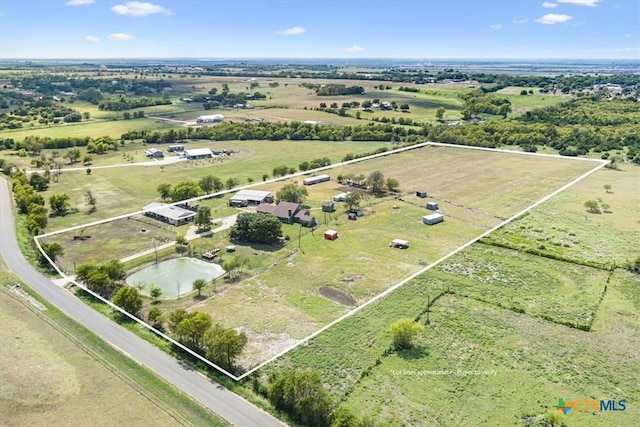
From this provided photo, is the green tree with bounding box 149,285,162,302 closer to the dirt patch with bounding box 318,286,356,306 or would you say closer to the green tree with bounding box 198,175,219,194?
the dirt patch with bounding box 318,286,356,306

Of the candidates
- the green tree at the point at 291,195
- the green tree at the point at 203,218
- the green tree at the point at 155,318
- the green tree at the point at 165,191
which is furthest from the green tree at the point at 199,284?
the green tree at the point at 165,191

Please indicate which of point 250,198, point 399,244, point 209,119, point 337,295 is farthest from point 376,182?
point 209,119

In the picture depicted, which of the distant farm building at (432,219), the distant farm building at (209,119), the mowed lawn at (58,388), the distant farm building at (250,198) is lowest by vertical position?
the mowed lawn at (58,388)

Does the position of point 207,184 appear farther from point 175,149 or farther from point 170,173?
point 175,149

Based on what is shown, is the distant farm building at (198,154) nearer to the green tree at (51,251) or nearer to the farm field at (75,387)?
the green tree at (51,251)

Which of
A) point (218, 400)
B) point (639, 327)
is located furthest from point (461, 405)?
point (639, 327)

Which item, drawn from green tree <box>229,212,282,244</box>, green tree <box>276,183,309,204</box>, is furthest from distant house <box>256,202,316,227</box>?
green tree <box>229,212,282,244</box>
